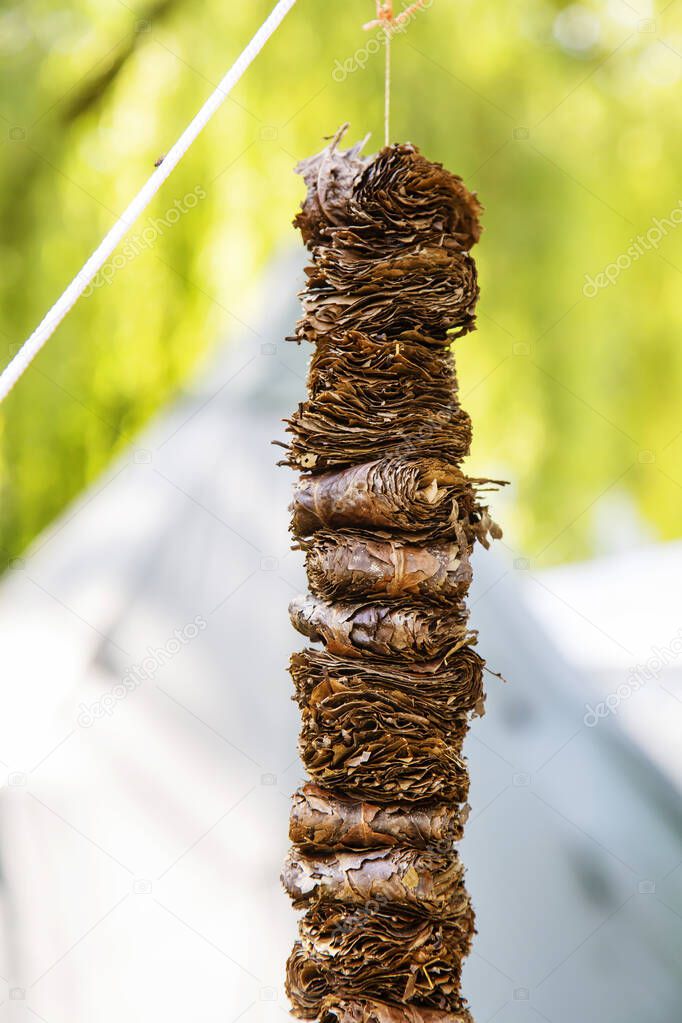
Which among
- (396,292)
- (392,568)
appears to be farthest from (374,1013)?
(396,292)

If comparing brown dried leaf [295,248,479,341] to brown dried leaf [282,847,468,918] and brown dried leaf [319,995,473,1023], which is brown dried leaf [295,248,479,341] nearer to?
brown dried leaf [282,847,468,918]

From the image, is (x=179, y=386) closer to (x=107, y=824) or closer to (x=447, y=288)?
(x=107, y=824)

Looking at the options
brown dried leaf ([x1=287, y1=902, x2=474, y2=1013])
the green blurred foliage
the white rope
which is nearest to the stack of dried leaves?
brown dried leaf ([x1=287, y1=902, x2=474, y2=1013])

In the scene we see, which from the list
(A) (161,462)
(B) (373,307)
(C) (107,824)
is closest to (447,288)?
(B) (373,307)

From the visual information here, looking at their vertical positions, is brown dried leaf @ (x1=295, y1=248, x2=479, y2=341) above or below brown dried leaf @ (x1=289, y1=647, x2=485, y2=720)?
above

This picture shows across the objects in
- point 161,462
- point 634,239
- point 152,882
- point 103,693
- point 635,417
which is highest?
point 634,239

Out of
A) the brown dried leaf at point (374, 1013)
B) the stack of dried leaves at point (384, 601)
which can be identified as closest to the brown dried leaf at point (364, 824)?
the stack of dried leaves at point (384, 601)

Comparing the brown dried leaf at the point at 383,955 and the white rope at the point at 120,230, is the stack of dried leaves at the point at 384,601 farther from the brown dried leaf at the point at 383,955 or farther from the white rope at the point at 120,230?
the white rope at the point at 120,230
